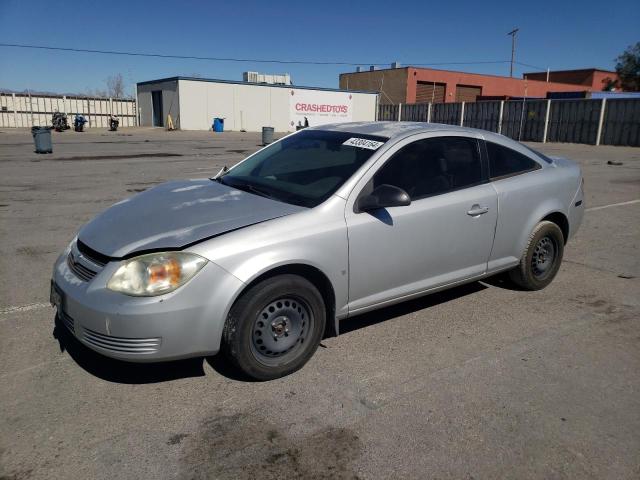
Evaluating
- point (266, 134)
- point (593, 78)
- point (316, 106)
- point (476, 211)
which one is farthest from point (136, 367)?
point (593, 78)

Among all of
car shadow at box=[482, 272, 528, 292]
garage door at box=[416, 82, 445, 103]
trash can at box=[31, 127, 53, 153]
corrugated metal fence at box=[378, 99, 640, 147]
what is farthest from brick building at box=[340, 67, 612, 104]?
car shadow at box=[482, 272, 528, 292]

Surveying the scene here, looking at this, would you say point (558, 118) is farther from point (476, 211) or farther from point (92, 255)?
point (92, 255)

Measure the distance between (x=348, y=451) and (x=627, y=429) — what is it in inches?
62.1

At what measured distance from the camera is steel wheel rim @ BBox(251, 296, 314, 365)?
3242 mm

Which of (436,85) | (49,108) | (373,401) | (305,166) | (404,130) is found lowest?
(373,401)

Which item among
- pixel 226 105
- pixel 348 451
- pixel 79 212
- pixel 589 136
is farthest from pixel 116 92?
pixel 348 451

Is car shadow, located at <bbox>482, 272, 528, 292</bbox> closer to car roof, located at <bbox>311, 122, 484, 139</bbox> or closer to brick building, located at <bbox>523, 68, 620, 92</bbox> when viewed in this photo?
car roof, located at <bbox>311, 122, 484, 139</bbox>

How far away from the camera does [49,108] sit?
140 ft

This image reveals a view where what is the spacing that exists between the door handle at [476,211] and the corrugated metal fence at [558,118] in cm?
3283

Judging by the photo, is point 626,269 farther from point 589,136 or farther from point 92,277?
point 589,136

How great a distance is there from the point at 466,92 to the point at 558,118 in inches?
1015

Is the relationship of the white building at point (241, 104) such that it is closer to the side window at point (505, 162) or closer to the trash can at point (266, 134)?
the trash can at point (266, 134)

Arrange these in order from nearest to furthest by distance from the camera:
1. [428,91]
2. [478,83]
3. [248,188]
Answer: [248,188] → [428,91] → [478,83]

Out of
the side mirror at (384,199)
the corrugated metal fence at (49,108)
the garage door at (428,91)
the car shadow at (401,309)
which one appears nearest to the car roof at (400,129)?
the side mirror at (384,199)
